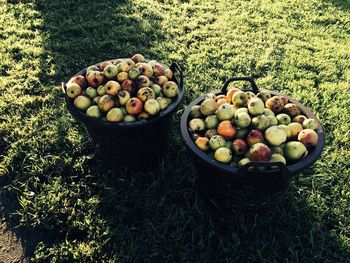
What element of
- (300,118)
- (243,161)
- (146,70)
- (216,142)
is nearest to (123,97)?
(146,70)

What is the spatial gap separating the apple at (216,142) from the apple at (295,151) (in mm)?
464

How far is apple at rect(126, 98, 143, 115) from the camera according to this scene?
2785 mm

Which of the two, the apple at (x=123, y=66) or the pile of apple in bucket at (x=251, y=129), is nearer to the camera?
the pile of apple in bucket at (x=251, y=129)

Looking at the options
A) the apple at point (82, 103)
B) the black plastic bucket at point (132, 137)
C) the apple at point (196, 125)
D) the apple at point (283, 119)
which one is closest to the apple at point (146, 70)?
the black plastic bucket at point (132, 137)

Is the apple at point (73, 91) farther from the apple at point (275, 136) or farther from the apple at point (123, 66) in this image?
the apple at point (275, 136)

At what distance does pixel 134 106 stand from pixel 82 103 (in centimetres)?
44

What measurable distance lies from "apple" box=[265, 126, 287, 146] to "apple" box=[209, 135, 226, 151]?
1.08 ft

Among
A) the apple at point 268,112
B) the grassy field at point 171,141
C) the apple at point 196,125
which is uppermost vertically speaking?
the apple at point 268,112

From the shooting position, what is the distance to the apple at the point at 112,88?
292 cm

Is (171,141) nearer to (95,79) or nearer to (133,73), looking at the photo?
(133,73)

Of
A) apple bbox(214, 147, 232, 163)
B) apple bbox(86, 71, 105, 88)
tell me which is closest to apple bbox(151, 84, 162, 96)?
apple bbox(86, 71, 105, 88)

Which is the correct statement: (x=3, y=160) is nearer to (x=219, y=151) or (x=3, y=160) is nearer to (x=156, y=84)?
(x=156, y=84)

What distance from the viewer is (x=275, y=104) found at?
9.26 feet

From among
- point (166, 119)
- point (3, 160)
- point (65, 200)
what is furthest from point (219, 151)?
point (3, 160)
